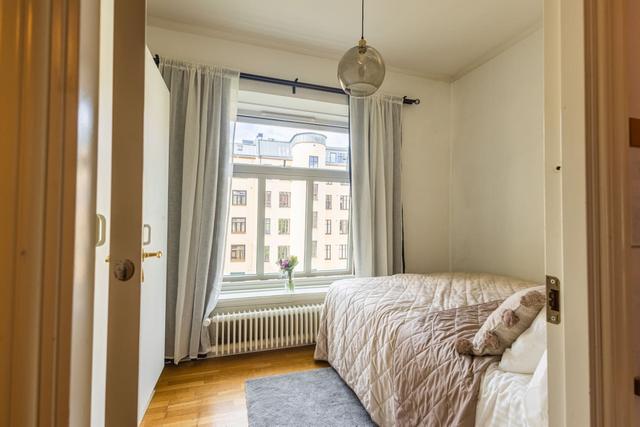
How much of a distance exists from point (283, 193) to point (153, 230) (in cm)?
143

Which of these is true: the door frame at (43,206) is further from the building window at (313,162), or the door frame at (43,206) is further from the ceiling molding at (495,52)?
the ceiling molding at (495,52)

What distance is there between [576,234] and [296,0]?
2285mm

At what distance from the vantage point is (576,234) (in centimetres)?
55

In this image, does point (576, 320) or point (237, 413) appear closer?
point (576, 320)

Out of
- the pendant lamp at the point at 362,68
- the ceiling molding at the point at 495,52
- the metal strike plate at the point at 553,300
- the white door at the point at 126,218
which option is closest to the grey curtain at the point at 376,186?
the ceiling molding at the point at 495,52

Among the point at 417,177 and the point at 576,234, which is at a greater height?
the point at 417,177

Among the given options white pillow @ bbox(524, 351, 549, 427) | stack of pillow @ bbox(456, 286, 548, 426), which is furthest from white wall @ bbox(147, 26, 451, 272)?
white pillow @ bbox(524, 351, 549, 427)

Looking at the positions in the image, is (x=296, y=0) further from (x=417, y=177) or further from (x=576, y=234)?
(x=576, y=234)

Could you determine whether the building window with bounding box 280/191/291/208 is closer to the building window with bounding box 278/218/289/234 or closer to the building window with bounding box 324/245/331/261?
the building window with bounding box 278/218/289/234

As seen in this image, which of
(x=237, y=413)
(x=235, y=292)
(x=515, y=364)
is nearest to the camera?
(x=515, y=364)

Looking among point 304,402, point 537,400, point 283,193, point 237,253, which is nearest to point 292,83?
point 283,193

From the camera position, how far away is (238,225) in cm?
286

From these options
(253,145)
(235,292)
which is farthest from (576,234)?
(253,145)

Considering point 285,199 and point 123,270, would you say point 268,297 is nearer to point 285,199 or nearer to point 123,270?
point 285,199
